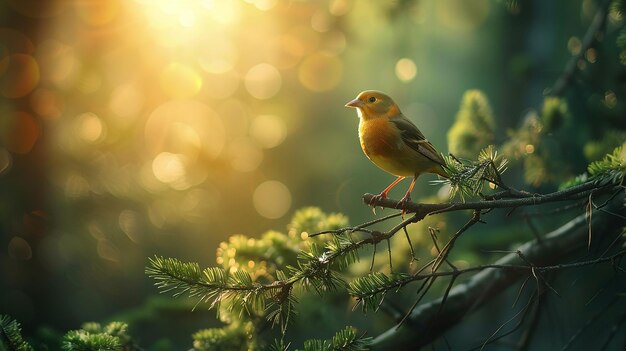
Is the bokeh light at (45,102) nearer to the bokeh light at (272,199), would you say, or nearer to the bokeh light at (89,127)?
the bokeh light at (89,127)

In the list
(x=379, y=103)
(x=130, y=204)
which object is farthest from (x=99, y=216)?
(x=379, y=103)

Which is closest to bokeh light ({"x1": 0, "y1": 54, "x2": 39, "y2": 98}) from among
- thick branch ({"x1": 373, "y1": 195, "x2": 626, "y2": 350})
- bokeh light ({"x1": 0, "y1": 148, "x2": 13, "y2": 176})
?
bokeh light ({"x1": 0, "y1": 148, "x2": 13, "y2": 176})

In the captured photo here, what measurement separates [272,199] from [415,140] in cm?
723

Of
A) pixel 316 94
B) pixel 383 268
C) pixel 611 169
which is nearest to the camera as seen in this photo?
pixel 611 169

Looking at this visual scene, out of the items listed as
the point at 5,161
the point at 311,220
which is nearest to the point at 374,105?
the point at 311,220

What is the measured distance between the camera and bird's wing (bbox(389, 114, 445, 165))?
1.98 m

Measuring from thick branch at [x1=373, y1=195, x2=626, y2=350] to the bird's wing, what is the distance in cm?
57

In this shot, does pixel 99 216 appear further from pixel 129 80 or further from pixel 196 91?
pixel 196 91

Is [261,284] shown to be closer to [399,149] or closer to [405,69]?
[399,149]

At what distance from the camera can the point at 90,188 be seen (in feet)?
13.2

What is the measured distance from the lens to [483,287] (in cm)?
235

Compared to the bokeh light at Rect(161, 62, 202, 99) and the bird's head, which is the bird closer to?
the bird's head

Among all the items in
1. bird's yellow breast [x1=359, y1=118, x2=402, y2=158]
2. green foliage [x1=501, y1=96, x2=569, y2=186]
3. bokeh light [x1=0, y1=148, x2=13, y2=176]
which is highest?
bokeh light [x1=0, y1=148, x2=13, y2=176]

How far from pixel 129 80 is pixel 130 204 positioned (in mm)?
1855
